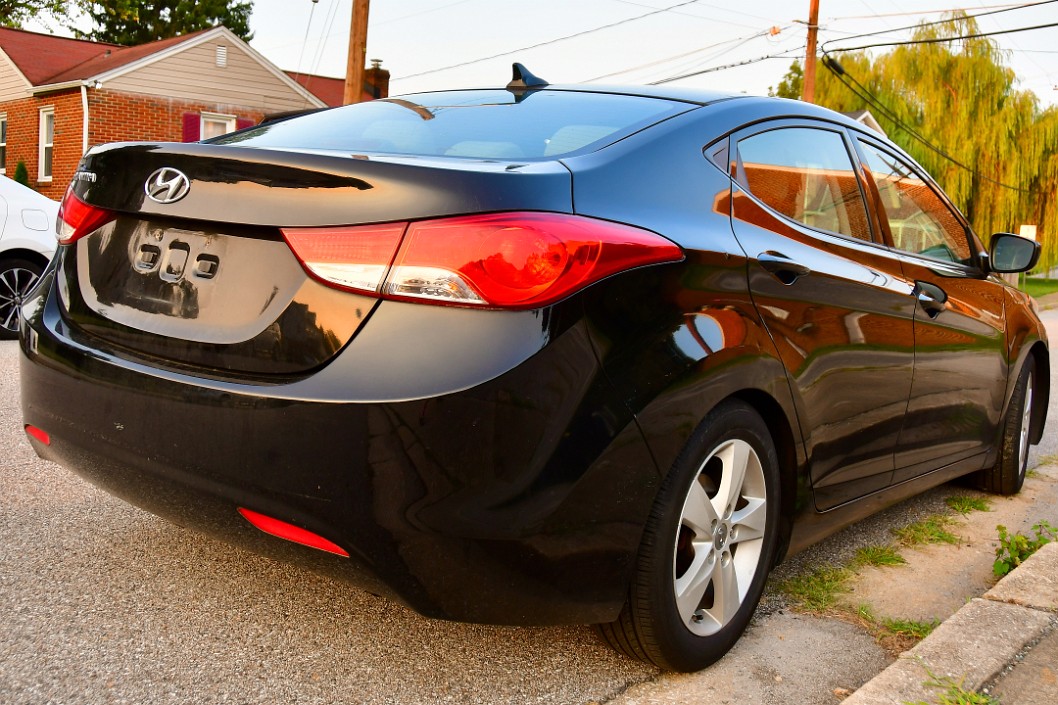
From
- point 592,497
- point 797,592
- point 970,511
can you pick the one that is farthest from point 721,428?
point 970,511

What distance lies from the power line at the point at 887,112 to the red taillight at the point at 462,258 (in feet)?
111

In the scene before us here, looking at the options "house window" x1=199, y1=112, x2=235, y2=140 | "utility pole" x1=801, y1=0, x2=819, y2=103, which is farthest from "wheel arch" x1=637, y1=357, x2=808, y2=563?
"house window" x1=199, y1=112, x2=235, y2=140

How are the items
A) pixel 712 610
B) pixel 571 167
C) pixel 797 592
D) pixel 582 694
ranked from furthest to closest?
pixel 797 592, pixel 712 610, pixel 582 694, pixel 571 167

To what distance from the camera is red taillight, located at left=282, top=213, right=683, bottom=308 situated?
7.22ft

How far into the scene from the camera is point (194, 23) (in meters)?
54.7

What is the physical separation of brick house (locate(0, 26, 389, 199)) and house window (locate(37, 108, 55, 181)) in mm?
26

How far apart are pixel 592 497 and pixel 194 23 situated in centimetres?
5759

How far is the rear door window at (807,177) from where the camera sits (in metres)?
3.10

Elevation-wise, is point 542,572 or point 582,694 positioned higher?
point 542,572

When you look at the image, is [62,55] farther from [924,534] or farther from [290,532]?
[290,532]

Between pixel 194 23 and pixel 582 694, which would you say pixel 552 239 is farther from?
pixel 194 23

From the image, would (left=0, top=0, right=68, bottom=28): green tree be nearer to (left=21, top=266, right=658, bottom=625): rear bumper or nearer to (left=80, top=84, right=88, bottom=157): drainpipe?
(left=80, top=84, right=88, bottom=157): drainpipe

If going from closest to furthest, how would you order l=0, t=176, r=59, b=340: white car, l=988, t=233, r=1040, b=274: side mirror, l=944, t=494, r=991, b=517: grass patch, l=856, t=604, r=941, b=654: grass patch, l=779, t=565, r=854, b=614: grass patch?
l=856, t=604, r=941, b=654: grass patch < l=779, t=565, r=854, b=614: grass patch < l=988, t=233, r=1040, b=274: side mirror < l=944, t=494, r=991, b=517: grass patch < l=0, t=176, r=59, b=340: white car

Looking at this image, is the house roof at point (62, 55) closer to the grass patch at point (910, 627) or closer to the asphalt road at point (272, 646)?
the asphalt road at point (272, 646)
